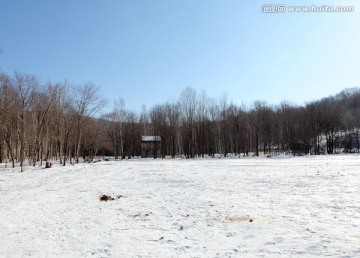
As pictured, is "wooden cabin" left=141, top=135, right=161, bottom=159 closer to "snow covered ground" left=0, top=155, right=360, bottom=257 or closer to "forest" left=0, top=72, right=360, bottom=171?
"forest" left=0, top=72, right=360, bottom=171

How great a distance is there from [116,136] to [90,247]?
83466 mm

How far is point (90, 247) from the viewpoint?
7.98m

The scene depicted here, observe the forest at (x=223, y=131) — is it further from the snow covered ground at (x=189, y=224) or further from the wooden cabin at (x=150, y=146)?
the snow covered ground at (x=189, y=224)

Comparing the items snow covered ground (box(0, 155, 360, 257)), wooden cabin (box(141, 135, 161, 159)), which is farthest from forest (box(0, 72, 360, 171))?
snow covered ground (box(0, 155, 360, 257))

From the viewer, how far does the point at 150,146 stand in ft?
291

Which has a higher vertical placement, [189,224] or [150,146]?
[150,146]

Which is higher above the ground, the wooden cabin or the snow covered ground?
the wooden cabin

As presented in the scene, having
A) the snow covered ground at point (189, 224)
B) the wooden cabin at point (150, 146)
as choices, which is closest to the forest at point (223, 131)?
the wooden cabin at point (150, 146)

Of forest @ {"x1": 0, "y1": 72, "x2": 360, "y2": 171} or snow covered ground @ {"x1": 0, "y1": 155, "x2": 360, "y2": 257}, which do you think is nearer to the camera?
snow covered ground @ {"x1": 0, "y1": 155, "x2": 360, "y2": 257}

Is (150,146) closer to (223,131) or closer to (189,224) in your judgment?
(223,131)

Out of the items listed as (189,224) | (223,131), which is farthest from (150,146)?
(189,224)

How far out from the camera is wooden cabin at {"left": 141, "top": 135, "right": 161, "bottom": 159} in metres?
86.4

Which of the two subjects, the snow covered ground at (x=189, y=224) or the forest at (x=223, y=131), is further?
the forest at (x=223, y=131)

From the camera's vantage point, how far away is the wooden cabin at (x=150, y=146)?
8644 cm
